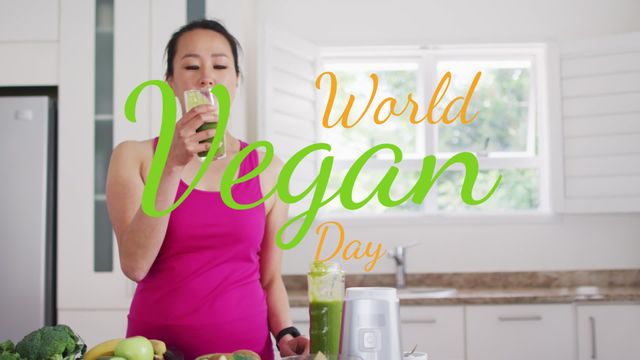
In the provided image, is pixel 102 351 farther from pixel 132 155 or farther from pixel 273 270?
pixel 273 270

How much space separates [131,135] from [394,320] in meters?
2.28

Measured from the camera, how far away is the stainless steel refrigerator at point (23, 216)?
312 cm

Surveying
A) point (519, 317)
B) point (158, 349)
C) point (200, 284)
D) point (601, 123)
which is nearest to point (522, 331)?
point (519, 317)

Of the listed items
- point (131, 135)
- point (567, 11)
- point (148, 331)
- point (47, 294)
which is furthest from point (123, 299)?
point (567, 11)

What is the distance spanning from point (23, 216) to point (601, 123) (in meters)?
2.80

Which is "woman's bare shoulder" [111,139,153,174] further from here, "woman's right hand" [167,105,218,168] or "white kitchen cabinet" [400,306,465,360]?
"white kitchen cabinet" [400,306,465,360]

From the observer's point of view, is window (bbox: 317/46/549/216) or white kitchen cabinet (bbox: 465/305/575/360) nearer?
white kitchen cabinet (bbox: 465/305/575/360)

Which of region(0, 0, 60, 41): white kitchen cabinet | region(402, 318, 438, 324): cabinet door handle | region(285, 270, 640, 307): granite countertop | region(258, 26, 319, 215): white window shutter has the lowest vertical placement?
region(402, 318, 438, 324): cabinet door handle

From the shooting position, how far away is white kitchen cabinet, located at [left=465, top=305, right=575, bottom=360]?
10.4ft

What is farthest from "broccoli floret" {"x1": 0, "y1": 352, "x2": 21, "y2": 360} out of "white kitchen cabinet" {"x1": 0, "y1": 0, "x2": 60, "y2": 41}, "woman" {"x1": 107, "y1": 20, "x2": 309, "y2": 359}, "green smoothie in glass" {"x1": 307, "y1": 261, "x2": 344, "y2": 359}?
"white kitchen cabinet" {"x1": 0, "y1": 0, "x2": 60, "y2": 41}

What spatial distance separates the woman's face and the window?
2343 mm

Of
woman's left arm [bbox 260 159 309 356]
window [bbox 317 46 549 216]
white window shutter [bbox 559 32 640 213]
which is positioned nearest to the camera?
woman's left arm [bbox 260 159 309 356]

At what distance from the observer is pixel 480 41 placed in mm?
3930

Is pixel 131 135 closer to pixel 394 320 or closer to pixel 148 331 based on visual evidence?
pixel 148 331
